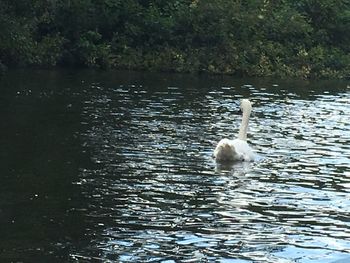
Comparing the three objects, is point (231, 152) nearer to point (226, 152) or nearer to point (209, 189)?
point (226, 152)

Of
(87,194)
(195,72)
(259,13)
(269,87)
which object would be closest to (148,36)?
(195,72)

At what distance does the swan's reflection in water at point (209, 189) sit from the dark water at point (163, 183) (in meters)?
0.03

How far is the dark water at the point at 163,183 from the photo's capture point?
9.75m

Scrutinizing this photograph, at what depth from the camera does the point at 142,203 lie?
1204cm

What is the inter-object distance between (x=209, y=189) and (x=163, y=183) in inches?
33.5

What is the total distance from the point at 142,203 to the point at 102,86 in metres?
20.4

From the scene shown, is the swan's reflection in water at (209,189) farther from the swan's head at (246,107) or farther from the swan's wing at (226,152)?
the swan's head at (246,107)

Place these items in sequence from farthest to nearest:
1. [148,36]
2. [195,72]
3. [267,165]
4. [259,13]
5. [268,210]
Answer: [259,13] < [148,36] < [195,72] < [267,165] < [268,210]

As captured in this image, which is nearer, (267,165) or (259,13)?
(267,165)

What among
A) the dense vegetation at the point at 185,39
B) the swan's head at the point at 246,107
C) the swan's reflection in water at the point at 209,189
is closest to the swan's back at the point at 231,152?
the swan's reflection in water at the point at 209,189

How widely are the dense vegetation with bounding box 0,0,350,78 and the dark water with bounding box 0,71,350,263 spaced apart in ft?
57.9

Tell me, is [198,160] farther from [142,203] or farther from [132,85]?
[132,85]

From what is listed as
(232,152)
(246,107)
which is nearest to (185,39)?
(246,107)

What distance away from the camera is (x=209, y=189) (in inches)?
529
